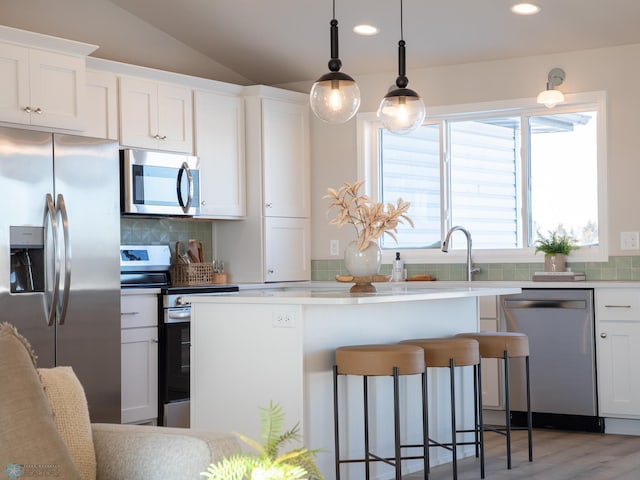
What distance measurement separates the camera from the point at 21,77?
4816 millimetres

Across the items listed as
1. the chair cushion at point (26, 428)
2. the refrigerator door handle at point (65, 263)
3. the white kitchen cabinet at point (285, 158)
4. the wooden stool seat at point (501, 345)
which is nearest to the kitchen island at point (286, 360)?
the wooden stool seat at point (501, 345)

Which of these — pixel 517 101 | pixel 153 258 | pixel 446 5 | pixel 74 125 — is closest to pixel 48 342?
pixel 74 125

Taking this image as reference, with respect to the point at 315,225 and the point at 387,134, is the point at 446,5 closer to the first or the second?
the point at 387,134

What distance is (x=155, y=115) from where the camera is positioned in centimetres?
581

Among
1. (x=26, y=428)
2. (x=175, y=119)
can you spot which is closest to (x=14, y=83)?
(x=175, y=119)

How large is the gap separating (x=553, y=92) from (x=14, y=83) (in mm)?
3166

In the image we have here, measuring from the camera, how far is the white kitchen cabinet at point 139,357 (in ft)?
17.5

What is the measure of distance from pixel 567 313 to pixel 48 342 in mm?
2944

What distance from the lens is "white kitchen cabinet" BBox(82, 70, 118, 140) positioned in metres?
5.44

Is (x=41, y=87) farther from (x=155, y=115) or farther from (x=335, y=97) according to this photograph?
(x=335, y=97)

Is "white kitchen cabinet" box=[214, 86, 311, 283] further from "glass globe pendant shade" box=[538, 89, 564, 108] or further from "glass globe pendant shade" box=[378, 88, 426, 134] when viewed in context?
"glass globe pendant shade" box=[378, 88, 426, 134]

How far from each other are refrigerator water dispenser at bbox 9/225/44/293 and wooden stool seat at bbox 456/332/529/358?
7.21 ft

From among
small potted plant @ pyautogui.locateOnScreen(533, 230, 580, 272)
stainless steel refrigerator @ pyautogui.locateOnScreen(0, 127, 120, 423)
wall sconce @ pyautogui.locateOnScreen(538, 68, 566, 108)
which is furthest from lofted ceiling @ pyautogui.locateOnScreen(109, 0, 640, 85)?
stainless steel refrigerator @ pyautogui.locateOnScreen(0, 127, 120, 423)

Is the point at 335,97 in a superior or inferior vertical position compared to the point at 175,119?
inferior
